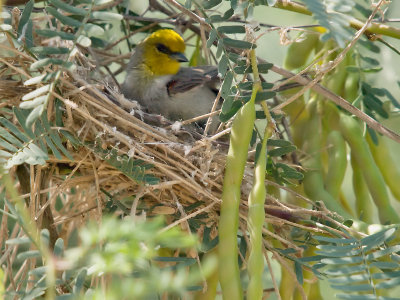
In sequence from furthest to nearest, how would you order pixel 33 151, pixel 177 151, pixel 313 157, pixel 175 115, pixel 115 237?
pixel 175 115, pixel 313 157, pixel 177 151, pixel 33 151, pixel 115 237

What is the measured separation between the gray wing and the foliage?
0.09m

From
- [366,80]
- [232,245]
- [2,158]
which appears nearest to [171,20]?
[366,80]

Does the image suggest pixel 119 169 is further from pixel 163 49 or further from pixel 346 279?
pixel 163 49

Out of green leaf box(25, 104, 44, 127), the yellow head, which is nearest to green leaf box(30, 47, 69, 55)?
green leaf box(25, 104, 44, 127)

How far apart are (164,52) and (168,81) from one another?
11cm

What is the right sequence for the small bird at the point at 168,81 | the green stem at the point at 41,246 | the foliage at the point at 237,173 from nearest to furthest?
1. the green stem at the point at 41,246
2. the foliage at the point at 237,173
3. the small bird at the point at 168,81

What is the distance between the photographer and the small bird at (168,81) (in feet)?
6.81

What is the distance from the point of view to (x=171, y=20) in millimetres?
2088

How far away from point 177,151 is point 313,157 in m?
0.44

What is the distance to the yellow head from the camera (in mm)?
2166

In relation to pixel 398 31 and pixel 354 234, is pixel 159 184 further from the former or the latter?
pixel 398 31

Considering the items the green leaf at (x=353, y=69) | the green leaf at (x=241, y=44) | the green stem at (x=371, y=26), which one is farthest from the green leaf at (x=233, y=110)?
the green leaf at (x=353, y=69)

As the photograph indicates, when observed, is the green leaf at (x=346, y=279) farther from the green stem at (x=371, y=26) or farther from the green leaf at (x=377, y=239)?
the green stem at (x=371, y=26)

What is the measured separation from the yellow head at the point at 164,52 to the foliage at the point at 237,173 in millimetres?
53
